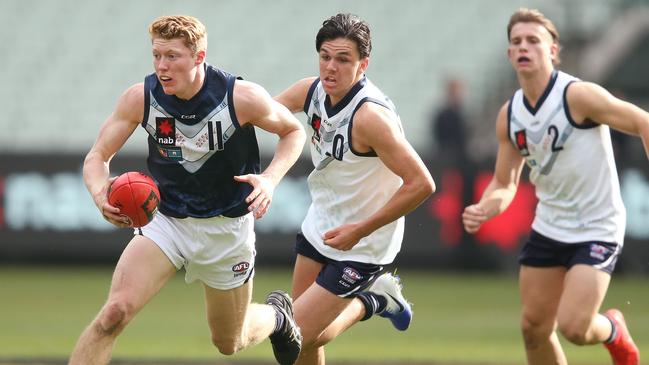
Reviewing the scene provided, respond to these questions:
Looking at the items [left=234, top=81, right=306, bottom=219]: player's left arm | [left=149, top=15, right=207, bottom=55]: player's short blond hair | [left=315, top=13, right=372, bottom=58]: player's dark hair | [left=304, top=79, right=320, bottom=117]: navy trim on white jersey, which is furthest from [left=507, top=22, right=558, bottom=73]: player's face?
[left=149, top=15, right=207, bottom=55]: player's short blond hair

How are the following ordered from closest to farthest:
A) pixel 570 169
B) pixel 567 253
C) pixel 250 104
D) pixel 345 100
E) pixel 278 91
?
1. pixel 250 104
2. pixel 345 100
3. pixel 570 169
4. pixel 567 253
5. pixel 278 91

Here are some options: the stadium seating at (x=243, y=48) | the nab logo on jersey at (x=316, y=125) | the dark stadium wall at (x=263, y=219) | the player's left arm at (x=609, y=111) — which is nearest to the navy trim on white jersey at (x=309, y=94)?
the nab logo on jersey at (x=316, y=125)

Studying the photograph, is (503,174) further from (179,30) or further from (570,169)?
(179,30)

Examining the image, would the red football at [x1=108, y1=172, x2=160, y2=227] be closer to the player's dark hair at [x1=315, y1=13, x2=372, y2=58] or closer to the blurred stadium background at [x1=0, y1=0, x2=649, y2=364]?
the player's dark hair at [x1=315, y1=13, x2=372, y2=58]

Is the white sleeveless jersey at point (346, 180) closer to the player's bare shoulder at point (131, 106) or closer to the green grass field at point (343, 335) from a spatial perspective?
the player's bare shoulder at point (131, 106)

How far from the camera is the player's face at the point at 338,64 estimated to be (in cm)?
791

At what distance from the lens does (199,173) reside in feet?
25.6

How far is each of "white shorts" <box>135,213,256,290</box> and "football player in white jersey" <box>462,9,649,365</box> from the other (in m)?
1.48

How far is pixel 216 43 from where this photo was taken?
23.9m

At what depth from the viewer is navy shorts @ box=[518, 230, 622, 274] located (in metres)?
8.35

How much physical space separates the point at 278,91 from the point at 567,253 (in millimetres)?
14600

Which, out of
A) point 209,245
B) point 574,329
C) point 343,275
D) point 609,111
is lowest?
point 574,329

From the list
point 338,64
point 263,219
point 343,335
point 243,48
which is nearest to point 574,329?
point 338,64

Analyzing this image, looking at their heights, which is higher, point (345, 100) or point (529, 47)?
point (529, 47)
